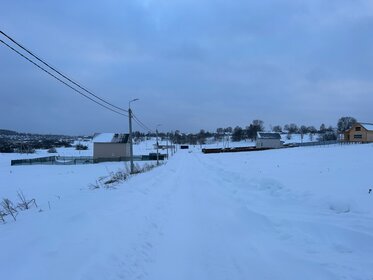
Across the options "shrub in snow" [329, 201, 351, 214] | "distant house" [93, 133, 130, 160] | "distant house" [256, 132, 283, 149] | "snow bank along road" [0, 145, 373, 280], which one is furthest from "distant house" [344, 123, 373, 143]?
"shrub in snow" [329, 201, 351, 214]

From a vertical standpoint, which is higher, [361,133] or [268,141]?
[361,133]

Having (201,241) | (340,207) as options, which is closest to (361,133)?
(340,207)

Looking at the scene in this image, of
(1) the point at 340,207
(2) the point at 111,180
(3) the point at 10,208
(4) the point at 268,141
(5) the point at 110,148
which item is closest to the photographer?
(1) the point at 340,207

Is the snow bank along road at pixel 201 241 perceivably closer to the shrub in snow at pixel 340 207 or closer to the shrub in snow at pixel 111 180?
the shrub in snow at pixel 340 207

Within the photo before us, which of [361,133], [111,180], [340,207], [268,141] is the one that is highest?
[361,133]

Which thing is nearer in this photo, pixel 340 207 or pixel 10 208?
pixel 340 207

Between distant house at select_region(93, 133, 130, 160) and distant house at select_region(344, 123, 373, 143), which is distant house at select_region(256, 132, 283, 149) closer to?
distant house at select_region(344, 123, 373, 143)

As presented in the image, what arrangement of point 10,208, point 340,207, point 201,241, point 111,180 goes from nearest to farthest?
point 201,241 < point 340,207 < point 10,208 < point 111,180

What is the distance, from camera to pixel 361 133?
274 feet

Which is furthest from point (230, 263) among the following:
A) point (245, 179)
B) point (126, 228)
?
point (245, 179)

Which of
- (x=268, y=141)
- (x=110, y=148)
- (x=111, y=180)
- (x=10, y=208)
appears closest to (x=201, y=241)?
(x=10, y=208)

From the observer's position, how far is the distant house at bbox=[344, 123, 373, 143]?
268 feet

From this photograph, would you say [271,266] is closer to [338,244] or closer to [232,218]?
[338,244]

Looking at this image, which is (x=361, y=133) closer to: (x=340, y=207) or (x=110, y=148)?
(x=110, y=148)
